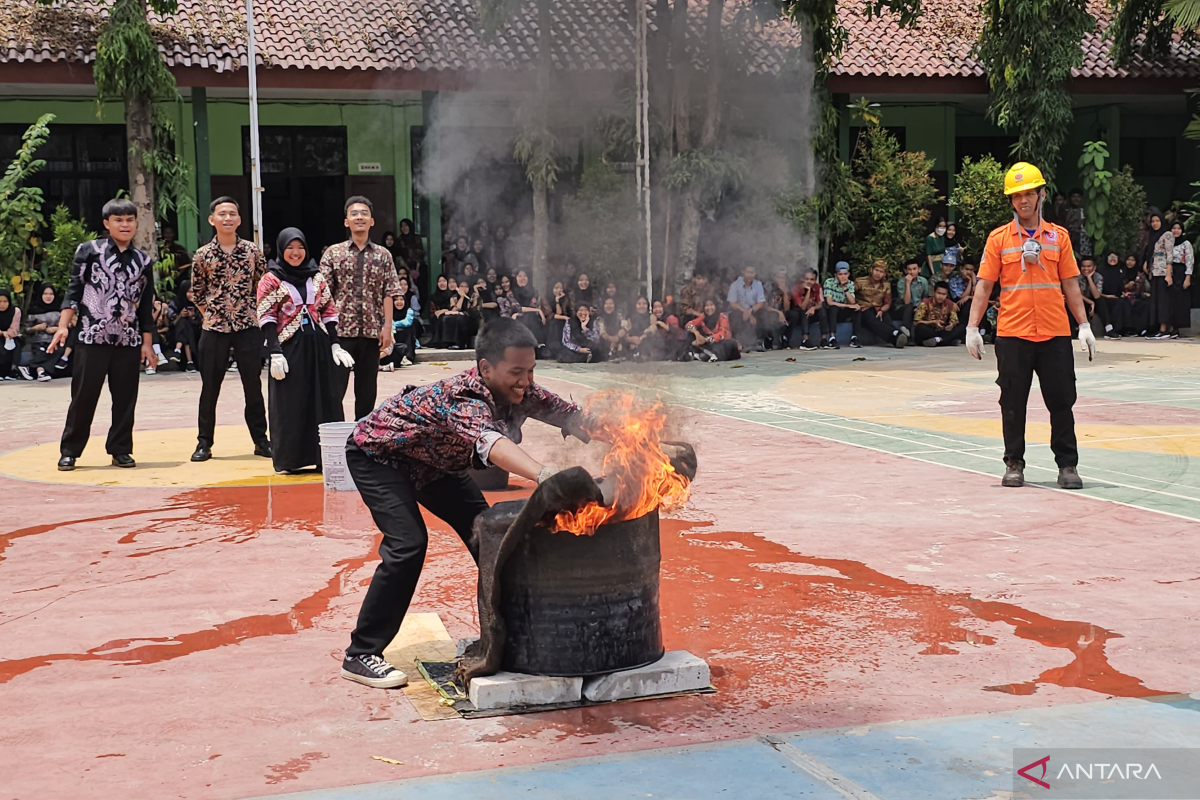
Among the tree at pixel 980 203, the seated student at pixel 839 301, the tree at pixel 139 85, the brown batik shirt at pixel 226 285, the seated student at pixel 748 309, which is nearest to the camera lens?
the brown batik shirt at pixel 226 285

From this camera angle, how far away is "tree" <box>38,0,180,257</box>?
1945 centimetres

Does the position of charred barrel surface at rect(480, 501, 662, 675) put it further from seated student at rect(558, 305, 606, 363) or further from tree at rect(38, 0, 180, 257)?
tree at rect(38, 0, 180, 257)

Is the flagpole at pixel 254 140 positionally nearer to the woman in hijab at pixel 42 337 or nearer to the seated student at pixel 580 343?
the woman in hijab at pixel 42 337

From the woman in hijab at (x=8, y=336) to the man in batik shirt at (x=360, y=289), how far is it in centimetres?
1026

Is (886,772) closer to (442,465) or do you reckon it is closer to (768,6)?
(442,465)

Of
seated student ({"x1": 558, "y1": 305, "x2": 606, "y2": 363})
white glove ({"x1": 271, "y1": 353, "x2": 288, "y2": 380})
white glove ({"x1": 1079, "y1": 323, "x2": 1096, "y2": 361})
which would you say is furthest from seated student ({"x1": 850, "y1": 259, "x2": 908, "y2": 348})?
white glove ({"x1": 271, "y1": 353, "x2": 288, "y2": 380})

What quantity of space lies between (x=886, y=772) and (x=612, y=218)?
11.7 m

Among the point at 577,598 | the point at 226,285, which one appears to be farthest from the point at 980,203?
the point at 577,598

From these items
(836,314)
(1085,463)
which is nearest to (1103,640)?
(1085,463)

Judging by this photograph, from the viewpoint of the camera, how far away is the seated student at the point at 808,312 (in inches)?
818

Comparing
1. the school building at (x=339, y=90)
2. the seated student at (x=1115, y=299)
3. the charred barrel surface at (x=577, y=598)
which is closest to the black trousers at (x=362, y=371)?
the charred barrel surface at (x=577, y=598)

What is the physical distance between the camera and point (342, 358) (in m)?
8.90

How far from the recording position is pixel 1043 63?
23359mm

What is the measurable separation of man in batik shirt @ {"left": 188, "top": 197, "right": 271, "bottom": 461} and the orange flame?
5.62m
